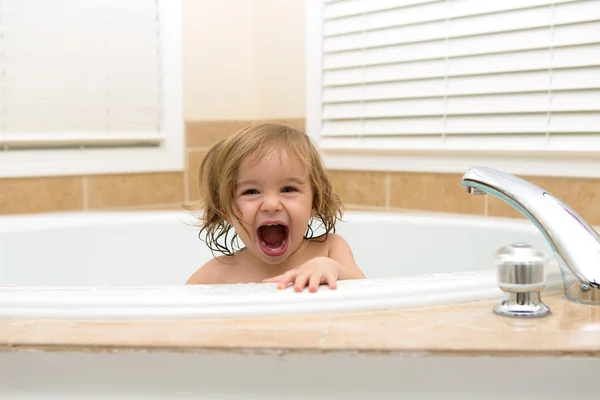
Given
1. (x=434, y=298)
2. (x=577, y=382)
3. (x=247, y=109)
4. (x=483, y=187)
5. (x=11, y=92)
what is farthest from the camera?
(x=247, y=109)

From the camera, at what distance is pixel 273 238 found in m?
1.26

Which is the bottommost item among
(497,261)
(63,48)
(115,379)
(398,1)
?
(115,379)

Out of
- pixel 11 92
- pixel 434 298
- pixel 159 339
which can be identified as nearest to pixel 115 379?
pixel 159 339

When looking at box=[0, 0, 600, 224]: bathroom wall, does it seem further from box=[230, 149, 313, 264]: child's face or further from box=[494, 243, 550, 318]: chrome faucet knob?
box=[494, 243, 550, 318]: chrome faucet knob

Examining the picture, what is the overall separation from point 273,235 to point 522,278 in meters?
0.57

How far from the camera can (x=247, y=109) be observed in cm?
241

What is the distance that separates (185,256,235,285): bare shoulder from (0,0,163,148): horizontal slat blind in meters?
0.85

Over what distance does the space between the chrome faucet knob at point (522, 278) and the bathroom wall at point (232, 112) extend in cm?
105

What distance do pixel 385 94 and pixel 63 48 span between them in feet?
2.97

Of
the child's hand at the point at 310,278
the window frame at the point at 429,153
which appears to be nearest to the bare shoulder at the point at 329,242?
the child's hand at the point at 310,278

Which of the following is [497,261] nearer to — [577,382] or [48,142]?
[577,382]

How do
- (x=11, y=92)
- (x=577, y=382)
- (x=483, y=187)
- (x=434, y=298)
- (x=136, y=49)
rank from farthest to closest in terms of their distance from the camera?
(x=136, y=49) → (x=11, y=92) → (x=483, y=187) → (x=434, y=298) → (x=577, y=382)

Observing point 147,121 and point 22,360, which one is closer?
point 22,360

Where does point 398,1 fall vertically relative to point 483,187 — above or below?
above
